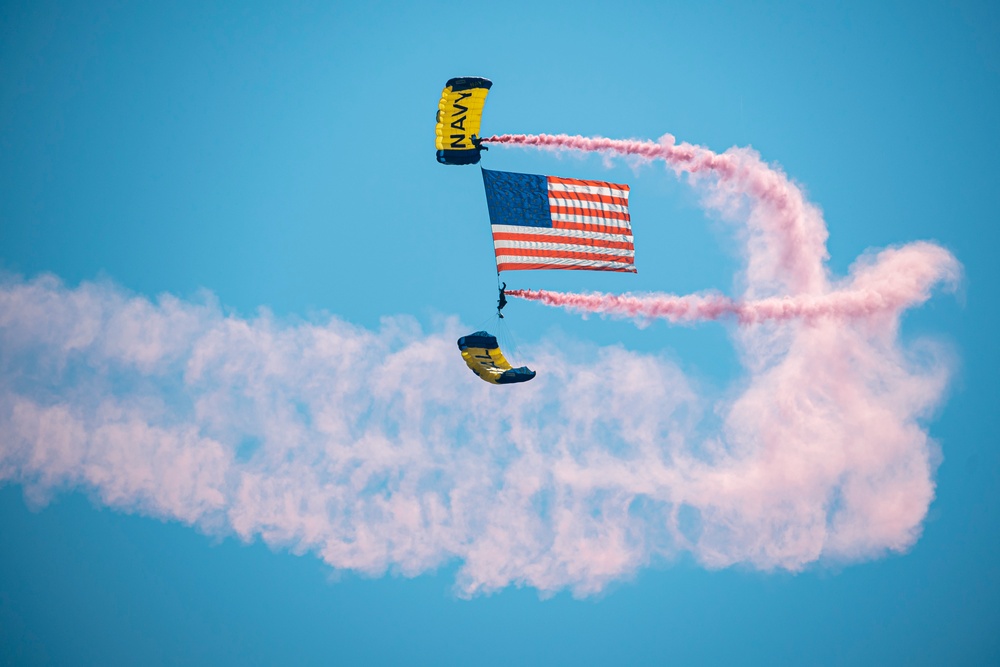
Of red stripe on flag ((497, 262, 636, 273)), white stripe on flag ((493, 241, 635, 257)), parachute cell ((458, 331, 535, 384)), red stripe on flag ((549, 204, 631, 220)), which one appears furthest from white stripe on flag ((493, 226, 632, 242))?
parachute cell ((458, 331, 535, 384))

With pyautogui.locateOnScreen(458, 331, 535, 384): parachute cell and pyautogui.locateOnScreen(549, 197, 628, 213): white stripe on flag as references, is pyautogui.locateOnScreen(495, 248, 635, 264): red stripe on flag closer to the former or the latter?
pyautogui.locateOnScreen(549, 197, 628, 213): white stripe on flag

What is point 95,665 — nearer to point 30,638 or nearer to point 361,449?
point 30,638

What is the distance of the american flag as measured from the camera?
34.9m

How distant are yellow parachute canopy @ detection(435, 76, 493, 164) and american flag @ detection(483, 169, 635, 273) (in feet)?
3.71

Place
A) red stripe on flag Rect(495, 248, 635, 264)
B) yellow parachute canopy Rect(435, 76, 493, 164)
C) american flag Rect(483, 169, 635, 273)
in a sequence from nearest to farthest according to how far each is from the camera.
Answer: red stripe on flag Rect(495, 248, 635, 264) < american flag Rect(483, 169, 635, 273) < yellow parachute canopy Rect(435, 76, 493, 164)

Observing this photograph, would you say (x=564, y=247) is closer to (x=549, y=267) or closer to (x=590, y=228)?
(x=549, y=267)

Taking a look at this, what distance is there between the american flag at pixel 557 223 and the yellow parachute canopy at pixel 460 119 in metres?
1.13

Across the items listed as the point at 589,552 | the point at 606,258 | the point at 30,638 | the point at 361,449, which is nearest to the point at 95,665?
the point at 30,638

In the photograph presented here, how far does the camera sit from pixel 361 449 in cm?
5594

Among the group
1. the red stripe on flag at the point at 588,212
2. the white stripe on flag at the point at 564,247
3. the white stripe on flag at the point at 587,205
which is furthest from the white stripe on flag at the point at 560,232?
the white stripe on flag at the point at 587,205

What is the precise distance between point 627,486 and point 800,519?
351 inches

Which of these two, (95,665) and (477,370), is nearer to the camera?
(477,370)

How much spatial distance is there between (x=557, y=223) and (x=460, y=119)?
480 centimetres

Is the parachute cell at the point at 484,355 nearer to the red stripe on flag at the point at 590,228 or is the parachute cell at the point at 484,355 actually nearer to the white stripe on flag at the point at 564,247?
the white stripe on flag at the point at 564,247
